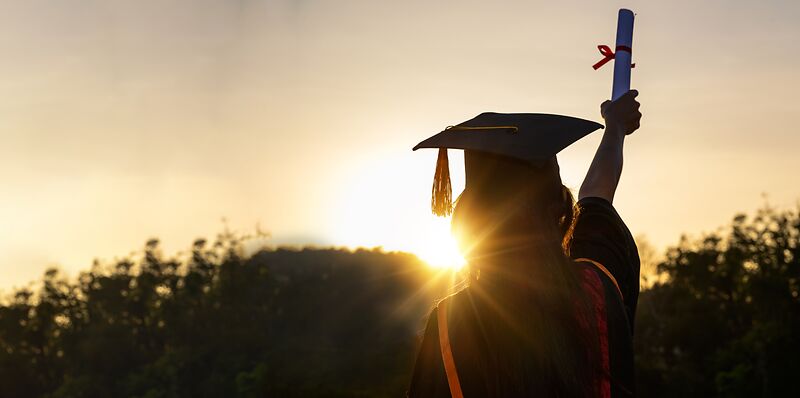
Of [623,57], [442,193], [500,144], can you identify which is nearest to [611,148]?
[623,57]

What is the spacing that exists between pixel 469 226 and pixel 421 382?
1.78 feet

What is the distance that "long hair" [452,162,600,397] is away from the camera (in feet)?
10.0

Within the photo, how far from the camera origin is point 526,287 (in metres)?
3.06

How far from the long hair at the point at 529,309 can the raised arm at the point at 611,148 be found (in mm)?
623

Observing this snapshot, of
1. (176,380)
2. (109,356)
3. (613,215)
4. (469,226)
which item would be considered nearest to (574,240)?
(613,215)

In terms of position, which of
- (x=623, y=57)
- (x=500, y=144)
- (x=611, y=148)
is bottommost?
(x=500, y=144)

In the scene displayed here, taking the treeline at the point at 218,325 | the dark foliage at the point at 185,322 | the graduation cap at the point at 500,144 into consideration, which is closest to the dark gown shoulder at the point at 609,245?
the graduation cap at the point at 500,144

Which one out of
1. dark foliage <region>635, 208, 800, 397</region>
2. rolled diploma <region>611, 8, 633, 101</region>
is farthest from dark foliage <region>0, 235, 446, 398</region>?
rolled diploma <region>611, 8, 633, 101</region>

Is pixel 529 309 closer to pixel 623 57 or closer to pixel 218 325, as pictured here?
pixel 623 57

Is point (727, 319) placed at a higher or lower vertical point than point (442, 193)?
higher

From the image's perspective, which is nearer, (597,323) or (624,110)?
(597,323)

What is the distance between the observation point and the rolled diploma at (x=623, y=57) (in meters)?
3.85

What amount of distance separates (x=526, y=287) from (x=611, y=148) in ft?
3.28

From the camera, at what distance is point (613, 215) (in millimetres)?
3641
